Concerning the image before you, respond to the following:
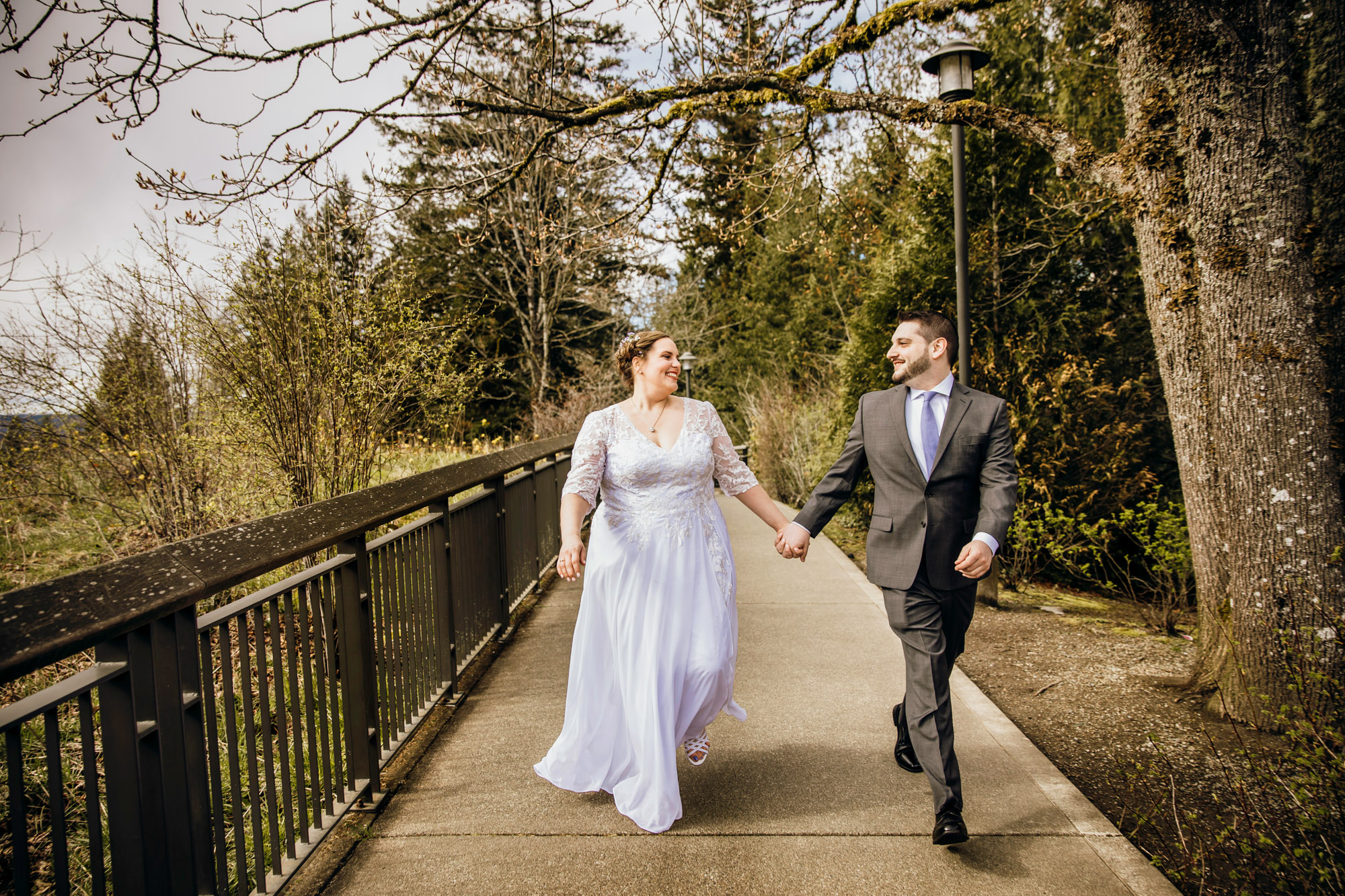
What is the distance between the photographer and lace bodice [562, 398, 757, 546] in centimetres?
330

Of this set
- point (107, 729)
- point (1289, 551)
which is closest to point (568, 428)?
point (1289, 551)

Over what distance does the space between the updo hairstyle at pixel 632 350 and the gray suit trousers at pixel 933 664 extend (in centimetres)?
148

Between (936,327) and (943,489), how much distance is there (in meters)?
0.66

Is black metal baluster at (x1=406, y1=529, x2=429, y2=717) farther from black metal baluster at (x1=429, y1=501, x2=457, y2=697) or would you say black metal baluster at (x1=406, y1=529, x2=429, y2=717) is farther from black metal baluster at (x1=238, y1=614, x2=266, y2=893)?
black metal baluster at (x1=238, y1=614, x2=266, y2=893)

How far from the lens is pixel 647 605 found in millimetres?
3150

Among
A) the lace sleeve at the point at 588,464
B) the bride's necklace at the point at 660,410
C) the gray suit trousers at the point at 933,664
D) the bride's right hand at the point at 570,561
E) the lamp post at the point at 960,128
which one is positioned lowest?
the gray suit trousers at the point at 933,664

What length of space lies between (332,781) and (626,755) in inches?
43.6

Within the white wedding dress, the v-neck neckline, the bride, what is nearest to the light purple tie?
the bride

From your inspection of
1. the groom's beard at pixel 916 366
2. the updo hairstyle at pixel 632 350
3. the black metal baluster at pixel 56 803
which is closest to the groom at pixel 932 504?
the groom's beard at pixel 916 366

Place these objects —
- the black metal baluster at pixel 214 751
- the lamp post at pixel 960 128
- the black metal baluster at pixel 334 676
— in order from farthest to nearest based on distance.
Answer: the lamp post at pixel 960 128 < the black metal baluster at pixel 334 676 < the black metal baluster at pixel 214 751

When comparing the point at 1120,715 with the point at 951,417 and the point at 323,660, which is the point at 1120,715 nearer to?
the point at 951,417

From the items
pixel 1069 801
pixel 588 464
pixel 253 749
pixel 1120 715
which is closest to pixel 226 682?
pixel 253 749

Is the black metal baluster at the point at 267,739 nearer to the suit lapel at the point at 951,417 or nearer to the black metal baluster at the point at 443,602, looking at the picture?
the black metal baluster at the point at 443,602

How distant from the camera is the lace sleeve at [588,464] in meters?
3.37
